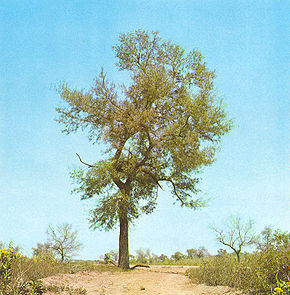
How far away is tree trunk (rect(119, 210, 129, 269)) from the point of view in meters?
15.0

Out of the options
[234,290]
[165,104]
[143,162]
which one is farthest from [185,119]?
[234,290]

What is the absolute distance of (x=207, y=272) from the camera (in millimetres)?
9039

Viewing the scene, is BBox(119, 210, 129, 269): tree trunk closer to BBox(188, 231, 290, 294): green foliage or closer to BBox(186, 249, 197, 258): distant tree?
BBox(188, 231, 290, 294): green foliage

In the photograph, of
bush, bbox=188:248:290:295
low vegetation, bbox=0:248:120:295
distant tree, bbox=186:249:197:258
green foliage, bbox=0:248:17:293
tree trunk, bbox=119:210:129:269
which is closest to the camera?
green foliage, bbox=0:248:17:293

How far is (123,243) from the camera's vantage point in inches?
611

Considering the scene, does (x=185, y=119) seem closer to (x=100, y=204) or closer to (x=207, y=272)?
(x=100, y=204)

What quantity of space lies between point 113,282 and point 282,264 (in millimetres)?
5888

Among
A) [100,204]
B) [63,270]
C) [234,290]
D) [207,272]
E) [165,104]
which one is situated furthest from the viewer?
[165,104]

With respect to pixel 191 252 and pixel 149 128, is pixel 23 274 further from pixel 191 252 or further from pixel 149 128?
pixel 191 252

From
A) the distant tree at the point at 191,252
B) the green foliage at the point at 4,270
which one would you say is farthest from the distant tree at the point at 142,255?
the green foliage at the point at 4,270

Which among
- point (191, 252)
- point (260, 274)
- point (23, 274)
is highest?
point (23, 274)

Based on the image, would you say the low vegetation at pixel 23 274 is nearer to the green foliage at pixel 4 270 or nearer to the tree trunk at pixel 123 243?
the green foliage at pixel 4 270

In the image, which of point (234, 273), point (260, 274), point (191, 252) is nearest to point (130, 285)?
point (234, 273)

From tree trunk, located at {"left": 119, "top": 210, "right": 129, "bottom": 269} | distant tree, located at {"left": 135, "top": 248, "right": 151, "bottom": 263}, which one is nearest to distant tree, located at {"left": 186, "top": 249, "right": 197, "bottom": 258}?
distant tree, located at {"left": 135, "top": 248, "right": 151, "bottom": 263}
